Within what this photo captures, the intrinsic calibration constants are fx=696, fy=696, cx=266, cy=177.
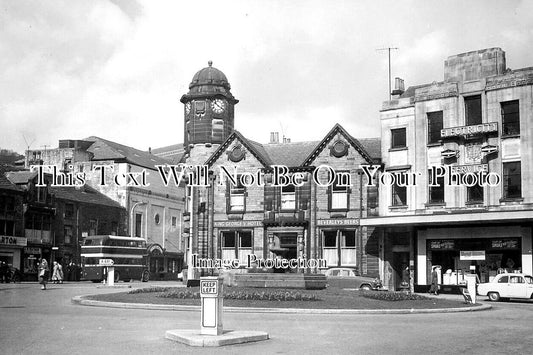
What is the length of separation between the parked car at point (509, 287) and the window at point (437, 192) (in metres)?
9.00

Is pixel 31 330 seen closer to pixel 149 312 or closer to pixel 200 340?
pixel 200 340

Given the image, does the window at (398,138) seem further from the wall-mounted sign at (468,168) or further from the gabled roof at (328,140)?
the gabled roof at (328,140)

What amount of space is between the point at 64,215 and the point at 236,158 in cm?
2190

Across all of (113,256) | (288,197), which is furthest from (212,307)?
(113,256)

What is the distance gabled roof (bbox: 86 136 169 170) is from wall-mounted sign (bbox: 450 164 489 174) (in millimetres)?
42232

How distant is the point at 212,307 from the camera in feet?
49.2

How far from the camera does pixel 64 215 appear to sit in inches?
2606

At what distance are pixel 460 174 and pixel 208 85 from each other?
25217mm

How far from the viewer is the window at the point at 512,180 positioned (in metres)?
40.4

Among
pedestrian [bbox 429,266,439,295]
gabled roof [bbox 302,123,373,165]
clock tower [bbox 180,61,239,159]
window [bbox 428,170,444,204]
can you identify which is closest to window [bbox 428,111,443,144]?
window [bbox 428,170,444,204]

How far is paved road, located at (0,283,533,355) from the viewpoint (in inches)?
539

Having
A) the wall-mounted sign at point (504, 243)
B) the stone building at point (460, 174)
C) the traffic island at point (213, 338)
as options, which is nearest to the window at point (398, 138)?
the stone building at point (460, 174)

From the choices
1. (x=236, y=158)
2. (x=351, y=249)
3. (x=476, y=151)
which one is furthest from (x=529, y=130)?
(x=236, y=158)

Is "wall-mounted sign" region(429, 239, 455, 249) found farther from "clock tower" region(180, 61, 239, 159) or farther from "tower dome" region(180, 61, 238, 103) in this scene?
"tower dome" region(180, 61, 238, 103)
